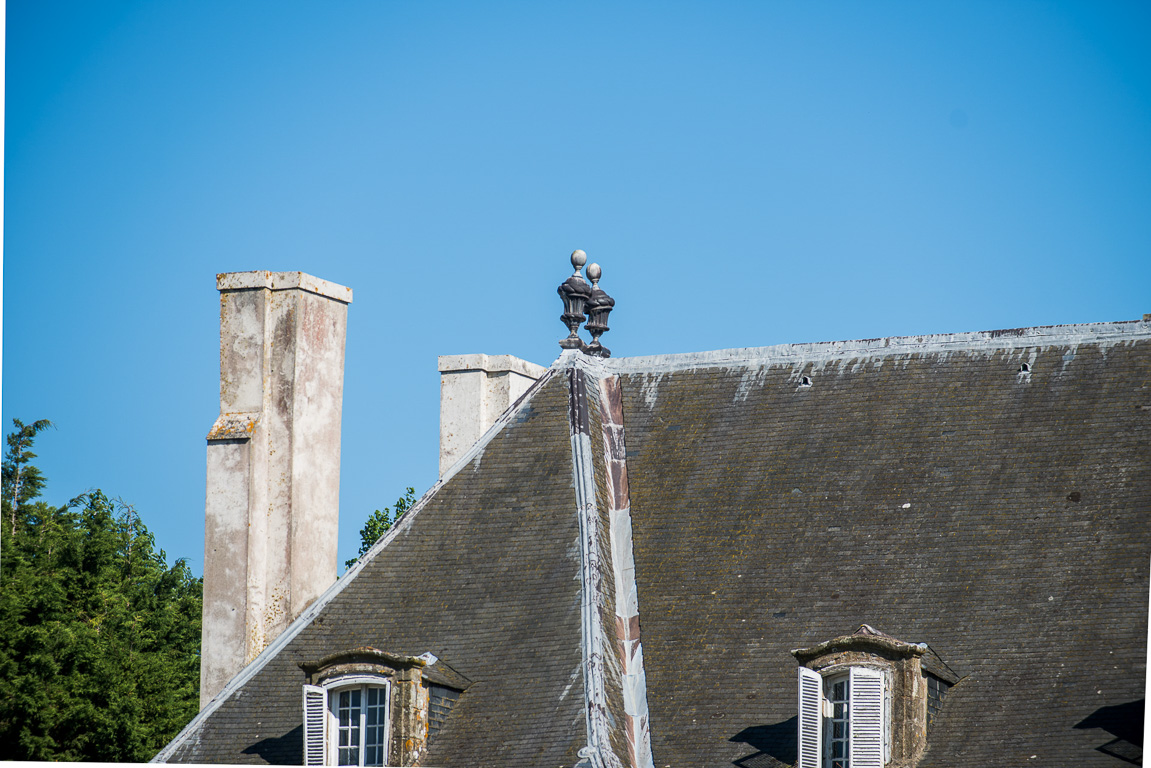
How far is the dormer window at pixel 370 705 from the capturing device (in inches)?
814

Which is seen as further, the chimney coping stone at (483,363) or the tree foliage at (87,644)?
the tree foliage at (87,644)

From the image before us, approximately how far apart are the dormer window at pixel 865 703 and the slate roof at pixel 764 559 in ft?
1.13

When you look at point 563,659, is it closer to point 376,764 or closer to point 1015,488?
point 376,764

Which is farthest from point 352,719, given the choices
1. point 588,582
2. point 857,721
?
point 857,721

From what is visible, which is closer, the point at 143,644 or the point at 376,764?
the point at 376,764

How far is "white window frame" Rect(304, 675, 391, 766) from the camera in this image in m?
20.8

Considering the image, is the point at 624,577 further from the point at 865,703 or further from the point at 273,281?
the point at 273,281

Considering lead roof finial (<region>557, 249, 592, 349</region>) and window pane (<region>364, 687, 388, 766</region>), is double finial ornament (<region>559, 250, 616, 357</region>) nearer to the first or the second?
lead roof finial (<region>557, 249, 592, 349</region>)

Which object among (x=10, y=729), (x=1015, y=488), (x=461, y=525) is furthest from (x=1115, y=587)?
(x=10, y=729)

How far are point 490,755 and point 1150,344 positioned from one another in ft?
32.5

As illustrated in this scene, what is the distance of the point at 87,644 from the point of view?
3831 centimetres

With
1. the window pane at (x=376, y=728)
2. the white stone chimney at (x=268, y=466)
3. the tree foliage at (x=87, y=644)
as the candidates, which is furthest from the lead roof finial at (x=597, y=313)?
the tree foliage at (x=87, y=644)

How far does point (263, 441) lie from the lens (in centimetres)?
2364

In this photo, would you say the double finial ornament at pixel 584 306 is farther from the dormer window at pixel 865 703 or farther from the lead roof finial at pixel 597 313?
the dormer window at pixel 865 703
